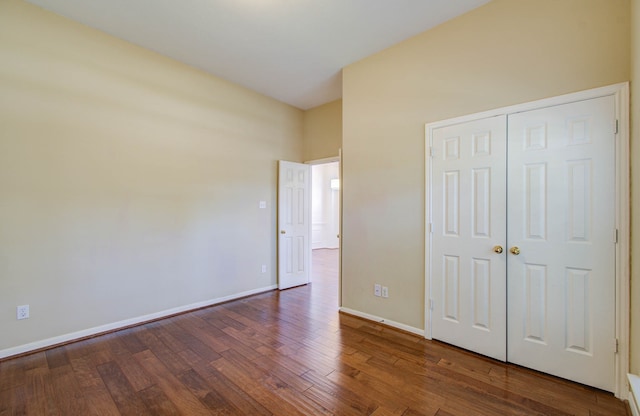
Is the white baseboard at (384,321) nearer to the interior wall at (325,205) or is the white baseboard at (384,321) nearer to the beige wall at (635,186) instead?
the beige wall at (635,186)

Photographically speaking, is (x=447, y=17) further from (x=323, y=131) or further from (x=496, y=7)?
(x=323, y=131)

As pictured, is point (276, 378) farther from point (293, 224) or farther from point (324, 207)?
point (324, 207)

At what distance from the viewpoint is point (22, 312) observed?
93.0 inches

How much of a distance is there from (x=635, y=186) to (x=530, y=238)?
663 mm

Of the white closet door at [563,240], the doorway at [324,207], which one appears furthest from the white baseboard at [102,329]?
the doorway at [324,207]

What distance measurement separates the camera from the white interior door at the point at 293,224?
173 inches

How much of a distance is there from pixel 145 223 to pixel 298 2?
277cm

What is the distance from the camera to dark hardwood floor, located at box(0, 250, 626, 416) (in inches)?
68.4

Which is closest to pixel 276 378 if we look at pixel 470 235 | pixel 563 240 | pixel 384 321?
pixel 384 321

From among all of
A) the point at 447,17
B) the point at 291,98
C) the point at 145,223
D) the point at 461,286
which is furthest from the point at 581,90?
the point at 145,223

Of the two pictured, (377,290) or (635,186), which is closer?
(635,186)

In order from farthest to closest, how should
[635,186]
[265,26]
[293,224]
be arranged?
[293,224]
[265,26]
[635,186]

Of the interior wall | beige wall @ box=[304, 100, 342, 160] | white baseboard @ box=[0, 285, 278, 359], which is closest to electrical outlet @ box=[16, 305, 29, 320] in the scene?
white baseboard @ box=[0, 285, 278, 359]

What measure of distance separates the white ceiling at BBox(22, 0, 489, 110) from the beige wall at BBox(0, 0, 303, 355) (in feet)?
1.03
